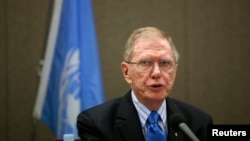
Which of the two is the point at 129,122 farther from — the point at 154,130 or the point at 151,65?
the point at 151,65

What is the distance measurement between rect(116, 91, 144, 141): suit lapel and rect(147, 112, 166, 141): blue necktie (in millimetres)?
47

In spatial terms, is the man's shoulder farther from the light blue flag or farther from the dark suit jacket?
the light blue flag

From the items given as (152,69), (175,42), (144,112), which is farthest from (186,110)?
(175,42)

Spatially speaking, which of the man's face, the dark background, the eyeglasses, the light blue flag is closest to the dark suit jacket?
the man's face

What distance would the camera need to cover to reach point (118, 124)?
1.94 m

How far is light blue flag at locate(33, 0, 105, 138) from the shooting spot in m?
3.00

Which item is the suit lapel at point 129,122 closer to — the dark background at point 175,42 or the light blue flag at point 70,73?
the light blue flag at point 70,73

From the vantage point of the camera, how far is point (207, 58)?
420 centimetres

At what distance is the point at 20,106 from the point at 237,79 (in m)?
2.47

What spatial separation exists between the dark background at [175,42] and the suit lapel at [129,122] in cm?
209

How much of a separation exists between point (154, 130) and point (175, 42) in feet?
7.76

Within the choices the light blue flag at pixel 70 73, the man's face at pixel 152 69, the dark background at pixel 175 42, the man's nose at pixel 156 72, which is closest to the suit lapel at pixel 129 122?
the man's face at pixel 152 69

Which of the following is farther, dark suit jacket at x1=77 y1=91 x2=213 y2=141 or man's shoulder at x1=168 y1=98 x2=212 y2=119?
man's shoulder at x1=168 y1=98 x2=212 y2=119

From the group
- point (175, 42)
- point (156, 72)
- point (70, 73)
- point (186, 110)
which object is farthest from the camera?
point (175, 42)
